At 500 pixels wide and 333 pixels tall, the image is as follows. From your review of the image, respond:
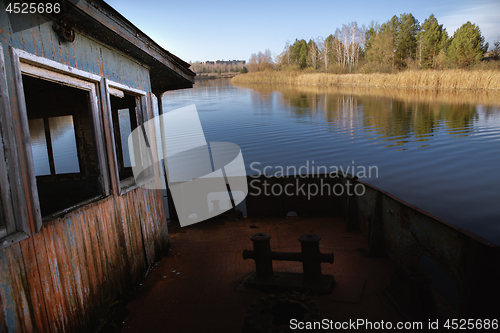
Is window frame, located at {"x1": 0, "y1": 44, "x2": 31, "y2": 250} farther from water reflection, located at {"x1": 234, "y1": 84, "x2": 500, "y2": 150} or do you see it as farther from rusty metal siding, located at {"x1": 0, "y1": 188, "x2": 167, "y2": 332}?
water reflection, located at {"x1": 234, "y1": 84, "x2": 500, "y2": 150}

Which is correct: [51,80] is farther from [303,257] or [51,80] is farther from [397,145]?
[397,145]

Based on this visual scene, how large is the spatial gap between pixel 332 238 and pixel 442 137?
14.0 m

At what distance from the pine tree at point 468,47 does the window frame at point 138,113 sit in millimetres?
51194

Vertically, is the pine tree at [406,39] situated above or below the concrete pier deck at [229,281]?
above

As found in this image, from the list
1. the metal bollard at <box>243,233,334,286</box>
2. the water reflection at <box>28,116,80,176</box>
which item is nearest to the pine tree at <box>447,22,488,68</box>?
the water reflection at <box>28,116,80,176</box>

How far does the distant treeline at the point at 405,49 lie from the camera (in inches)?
1757

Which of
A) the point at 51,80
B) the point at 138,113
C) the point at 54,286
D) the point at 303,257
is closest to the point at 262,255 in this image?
the point at 303,257

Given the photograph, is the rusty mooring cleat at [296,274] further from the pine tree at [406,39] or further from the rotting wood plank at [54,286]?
the pine tree at [406,39]

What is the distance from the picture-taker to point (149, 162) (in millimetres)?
4781

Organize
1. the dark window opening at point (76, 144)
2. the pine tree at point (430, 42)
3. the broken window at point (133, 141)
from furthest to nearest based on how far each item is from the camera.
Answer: the pine tree at point (430, 42) → the dark window opening at point (76, 144) → the broken window at point (133, 141)

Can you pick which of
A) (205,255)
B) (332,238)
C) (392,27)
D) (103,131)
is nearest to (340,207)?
(332,238)

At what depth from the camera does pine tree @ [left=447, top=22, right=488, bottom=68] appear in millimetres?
43875

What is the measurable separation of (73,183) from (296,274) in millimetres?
3632

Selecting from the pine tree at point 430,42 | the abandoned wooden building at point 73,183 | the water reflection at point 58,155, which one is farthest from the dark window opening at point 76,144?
the pine tree at point 430,42
